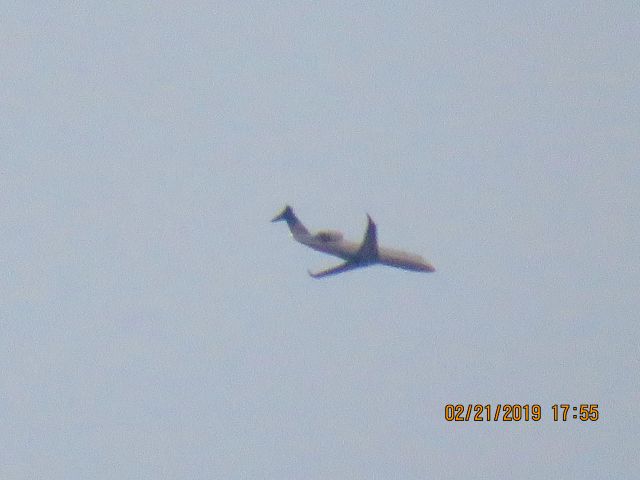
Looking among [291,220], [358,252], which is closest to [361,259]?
[358,252]

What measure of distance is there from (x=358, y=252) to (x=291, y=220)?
11921mm

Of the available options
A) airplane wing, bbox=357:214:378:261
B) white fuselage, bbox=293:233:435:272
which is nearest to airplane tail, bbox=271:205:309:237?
white fuselage, bbox=293:233:435:272

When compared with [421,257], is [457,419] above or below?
below

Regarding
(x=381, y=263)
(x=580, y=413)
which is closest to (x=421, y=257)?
(x=381, y=263)

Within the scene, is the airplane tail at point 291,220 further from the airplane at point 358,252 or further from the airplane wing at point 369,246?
the airplane wing at point 369,246

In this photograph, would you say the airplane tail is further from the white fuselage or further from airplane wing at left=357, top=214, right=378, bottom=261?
airplane wing at left=357, top=214, right=378, bottom=261

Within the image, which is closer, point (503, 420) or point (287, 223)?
point (503, 420)

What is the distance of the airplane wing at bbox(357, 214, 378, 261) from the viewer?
16625 centimetres

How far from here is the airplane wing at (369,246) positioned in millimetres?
166250

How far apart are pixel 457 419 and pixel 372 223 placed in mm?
15848

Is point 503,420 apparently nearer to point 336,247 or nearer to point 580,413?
point 580,413

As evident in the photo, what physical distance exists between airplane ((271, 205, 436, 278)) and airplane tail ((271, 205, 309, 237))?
174cm

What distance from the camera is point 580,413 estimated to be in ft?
548

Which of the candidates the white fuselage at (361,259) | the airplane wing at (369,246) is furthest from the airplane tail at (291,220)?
the airplane wing at (369,246)
